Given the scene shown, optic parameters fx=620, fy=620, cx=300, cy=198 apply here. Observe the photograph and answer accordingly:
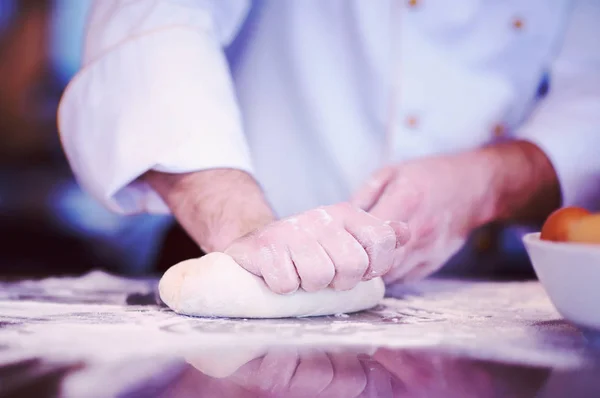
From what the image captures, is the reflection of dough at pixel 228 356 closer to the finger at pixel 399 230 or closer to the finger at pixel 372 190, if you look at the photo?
the finger at pixel 399 230

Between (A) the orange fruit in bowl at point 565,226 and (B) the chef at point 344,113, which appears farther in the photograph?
(B) the chef at point 344,113

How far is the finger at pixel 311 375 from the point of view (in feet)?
1.61

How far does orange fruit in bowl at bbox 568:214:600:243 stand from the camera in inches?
24.0

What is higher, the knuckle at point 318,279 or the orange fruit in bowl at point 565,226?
the orange fruit in bowl at point 565,226

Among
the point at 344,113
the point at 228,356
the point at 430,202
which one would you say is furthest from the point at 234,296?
the point at 344,113

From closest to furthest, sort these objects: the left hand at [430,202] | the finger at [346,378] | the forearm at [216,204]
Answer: the finger at [346,378] → the forearm at [216,204] → the left hand at [430,202]

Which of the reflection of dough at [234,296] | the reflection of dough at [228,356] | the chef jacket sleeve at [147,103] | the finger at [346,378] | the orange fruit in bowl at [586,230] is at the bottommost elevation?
the finger at [346,378]

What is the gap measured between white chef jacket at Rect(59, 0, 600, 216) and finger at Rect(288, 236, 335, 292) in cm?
36

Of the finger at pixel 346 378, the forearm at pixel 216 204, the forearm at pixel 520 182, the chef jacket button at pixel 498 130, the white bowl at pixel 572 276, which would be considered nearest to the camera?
the finger at pixel 346 378

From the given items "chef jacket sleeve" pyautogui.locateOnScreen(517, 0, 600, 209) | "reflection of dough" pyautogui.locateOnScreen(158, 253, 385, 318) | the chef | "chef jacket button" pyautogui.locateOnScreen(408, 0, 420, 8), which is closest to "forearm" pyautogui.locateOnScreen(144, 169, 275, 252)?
the chef

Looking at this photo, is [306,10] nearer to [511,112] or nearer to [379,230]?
[511,112]

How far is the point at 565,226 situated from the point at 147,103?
73cm

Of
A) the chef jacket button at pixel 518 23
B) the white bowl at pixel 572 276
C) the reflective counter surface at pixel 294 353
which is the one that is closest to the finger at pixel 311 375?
the reflective counter surface at pixel 294 353

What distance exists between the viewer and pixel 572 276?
0.62m
